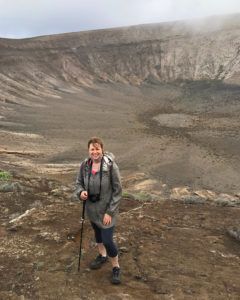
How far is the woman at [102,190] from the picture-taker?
6.21 metres

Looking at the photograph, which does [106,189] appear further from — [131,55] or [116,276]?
[131,55]

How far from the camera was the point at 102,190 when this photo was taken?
626cm

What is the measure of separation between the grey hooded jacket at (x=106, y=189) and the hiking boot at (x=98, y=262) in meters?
0.69

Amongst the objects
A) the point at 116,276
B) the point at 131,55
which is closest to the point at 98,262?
the point at 116,276

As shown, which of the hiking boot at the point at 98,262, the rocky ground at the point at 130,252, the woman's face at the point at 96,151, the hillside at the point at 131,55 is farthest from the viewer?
the hillside at the point at 131,55

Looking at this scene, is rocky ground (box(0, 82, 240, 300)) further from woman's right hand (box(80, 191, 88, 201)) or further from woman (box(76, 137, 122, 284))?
woman's right hand (box(80, 191, 88, 201))

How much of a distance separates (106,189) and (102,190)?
0.05 metres

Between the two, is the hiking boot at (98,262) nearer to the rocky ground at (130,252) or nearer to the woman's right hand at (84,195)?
the rocky ground at (130,252)

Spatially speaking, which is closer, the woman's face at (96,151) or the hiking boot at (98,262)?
the woman's face at (96,151)

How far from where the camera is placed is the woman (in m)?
6.21

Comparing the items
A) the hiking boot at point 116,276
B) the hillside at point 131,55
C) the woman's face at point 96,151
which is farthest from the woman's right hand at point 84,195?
the hillside at point 131,55

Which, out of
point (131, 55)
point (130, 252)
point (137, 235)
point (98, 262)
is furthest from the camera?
point (131, 55)

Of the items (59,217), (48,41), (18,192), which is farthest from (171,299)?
(48,41)

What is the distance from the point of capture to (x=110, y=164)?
621 cm
